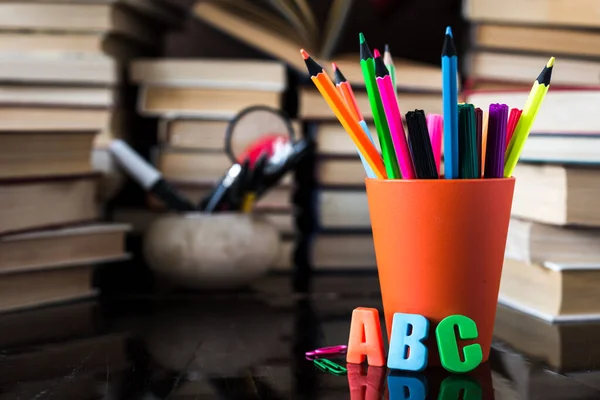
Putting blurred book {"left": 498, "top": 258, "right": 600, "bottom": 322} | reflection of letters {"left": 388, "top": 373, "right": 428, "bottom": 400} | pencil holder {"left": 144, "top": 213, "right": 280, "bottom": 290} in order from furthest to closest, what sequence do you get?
pencil holder {"left": 144, "top": 213, "right": 280, "bottom": 290}
blurred book {"left": 498, "top": 258, "right": 600, "bottom": 322}
reflection of letters {"left": 388, "top": 373, "right": 428, "bottom": 400}

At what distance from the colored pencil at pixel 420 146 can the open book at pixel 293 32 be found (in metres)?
0.33

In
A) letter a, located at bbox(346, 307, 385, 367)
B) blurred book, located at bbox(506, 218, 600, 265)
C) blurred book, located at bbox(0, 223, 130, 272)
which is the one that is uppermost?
blurred book, located at bbox(506, 218, 600, 265)

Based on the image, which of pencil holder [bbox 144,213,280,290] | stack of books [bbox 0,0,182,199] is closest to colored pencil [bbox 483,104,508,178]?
pencil holder [bbox 144,213,280,290]

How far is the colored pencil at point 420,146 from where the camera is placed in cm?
41

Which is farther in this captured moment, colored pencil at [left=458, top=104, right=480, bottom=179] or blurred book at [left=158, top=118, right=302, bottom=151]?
blurred book at [left=158, top=118, right=302, bottom=151]

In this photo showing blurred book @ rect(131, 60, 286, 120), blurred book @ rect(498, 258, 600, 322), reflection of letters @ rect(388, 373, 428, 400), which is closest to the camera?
reflection of letters @ rect(388, 373, 428, 400)

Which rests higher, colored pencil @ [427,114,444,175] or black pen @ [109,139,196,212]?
colored pencil @ [427,114,444,175]

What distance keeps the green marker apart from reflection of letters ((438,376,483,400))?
0.39ft

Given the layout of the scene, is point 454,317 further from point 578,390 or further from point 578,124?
point 578,124

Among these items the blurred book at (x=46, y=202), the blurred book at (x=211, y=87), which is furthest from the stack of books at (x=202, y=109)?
the blurred book at (x=46, y=202)

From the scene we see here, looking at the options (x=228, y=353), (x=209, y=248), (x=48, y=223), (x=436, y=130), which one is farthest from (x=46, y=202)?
(x=436, y=130)

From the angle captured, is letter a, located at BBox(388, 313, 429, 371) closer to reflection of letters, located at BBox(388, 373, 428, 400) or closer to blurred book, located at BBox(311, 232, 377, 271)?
reflection of letters, located at BBox(388, 373, 428, 400)

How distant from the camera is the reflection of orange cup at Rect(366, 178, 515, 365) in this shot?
41cm

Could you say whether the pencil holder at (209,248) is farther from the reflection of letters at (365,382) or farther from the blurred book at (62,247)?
the reflection of letters at (365,382)
